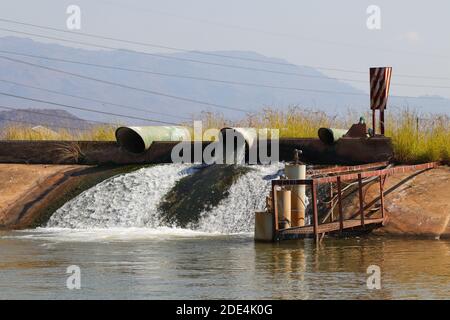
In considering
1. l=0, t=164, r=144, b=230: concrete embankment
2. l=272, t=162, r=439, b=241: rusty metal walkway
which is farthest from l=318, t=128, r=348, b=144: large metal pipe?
l=0, t=164, r=144, b=230: concrete embankment

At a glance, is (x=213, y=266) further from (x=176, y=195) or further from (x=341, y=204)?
(x=176, y=195)

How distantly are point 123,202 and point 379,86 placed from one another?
281 inches

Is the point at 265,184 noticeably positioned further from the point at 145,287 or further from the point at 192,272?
the point at 145,287

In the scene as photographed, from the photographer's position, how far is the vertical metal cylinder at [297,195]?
75.8ft

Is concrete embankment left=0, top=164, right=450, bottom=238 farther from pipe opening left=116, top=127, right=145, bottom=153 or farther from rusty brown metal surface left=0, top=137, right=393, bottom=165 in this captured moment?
pipe opening left=116, top=127, right=145, bottom=153

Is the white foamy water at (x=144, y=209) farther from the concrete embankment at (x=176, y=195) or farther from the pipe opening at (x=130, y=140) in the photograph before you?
the pipe opening at (x=130, y=140)

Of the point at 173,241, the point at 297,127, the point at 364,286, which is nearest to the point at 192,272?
the point at 364,286

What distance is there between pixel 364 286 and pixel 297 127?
1439 centimetres

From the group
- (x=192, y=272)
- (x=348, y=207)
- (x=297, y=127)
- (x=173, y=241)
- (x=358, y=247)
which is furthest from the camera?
(x=297, y=127)

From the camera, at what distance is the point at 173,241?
23469mm

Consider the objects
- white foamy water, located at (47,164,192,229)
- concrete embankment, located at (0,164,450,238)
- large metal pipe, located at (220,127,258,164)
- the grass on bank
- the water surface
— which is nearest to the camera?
the water surface

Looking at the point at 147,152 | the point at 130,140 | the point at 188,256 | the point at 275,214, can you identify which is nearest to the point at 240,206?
the point at 275,214

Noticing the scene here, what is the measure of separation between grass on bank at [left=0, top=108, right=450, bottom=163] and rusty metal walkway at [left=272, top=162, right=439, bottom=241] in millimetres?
827

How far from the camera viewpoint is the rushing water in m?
17.1
